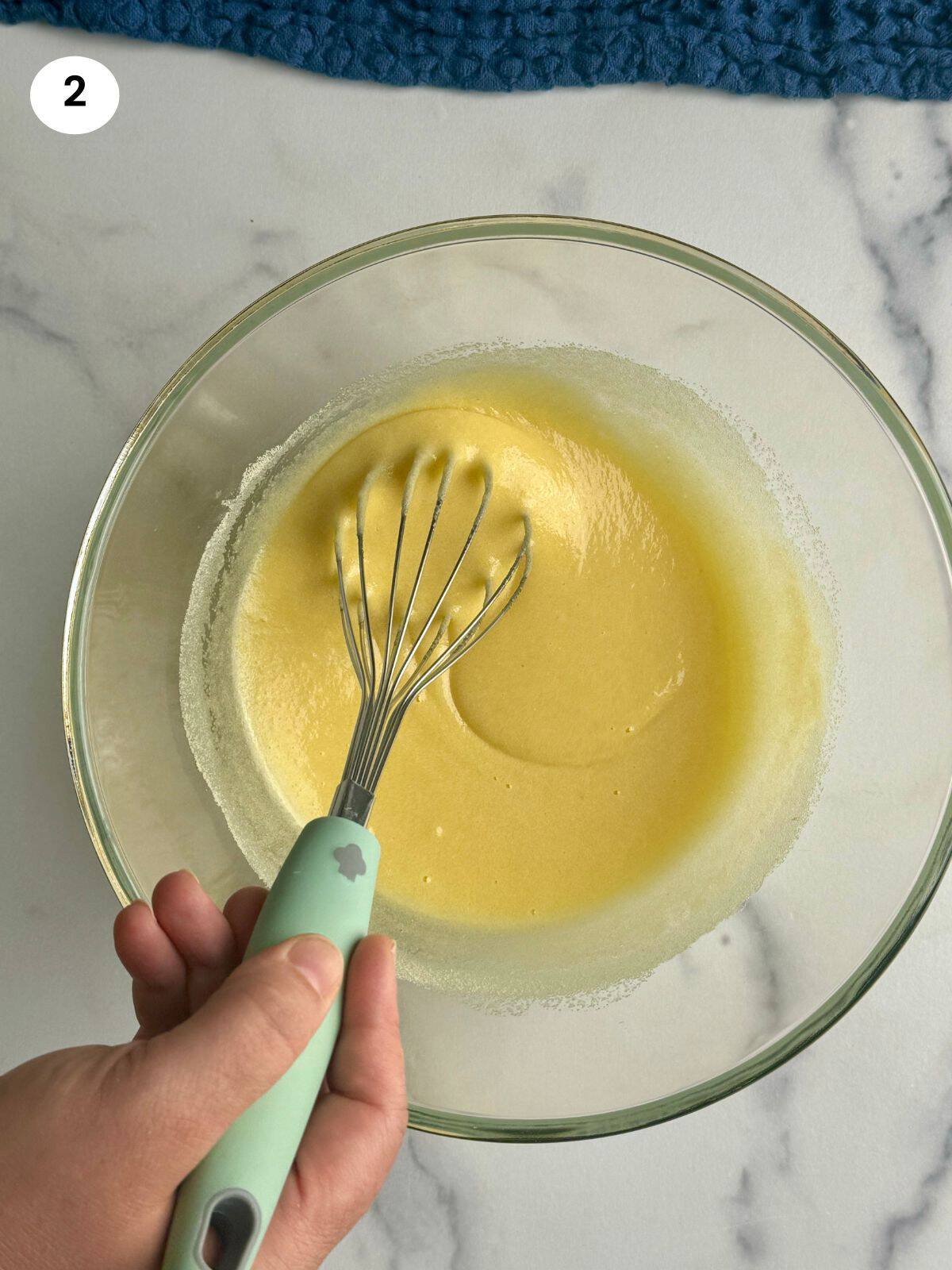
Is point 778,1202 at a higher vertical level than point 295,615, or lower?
lower

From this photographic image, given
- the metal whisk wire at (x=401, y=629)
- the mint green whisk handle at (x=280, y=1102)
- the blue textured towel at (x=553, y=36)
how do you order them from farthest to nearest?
the blue textured towel at (x=553, y=36) < the metal whisk wire at (x=401, y=629) < the mint green whisk handle at (x=280, y=1102)

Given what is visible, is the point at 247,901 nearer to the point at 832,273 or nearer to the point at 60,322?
the point at 60,322

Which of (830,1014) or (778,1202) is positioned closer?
(830,1014)

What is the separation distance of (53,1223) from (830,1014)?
555mm

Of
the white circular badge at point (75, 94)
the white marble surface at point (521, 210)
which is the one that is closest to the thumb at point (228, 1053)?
Result: the white marble surface at point (521, 210)

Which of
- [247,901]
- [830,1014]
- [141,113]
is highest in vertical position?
[141,113]

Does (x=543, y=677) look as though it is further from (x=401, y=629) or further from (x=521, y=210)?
(x=521, y=210)

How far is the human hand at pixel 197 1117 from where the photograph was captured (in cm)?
57

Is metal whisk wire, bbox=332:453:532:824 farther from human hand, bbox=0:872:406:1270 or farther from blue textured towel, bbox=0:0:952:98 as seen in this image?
blue textured towel, bbox=0:0:952:98

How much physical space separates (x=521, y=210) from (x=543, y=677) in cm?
40

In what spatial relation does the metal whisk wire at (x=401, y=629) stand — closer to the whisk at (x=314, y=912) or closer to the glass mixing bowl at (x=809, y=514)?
the whisk at (x=314, y=912)

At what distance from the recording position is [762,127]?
0.90m

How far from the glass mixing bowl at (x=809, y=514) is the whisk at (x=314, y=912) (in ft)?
0.44

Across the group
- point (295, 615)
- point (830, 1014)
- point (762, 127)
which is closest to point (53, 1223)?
point (295, 615)
